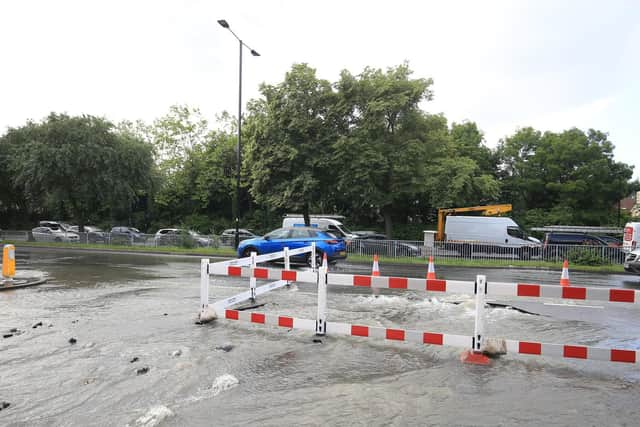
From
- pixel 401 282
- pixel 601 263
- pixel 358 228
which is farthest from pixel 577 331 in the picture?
pixel 358 228

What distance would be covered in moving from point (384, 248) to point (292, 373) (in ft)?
60.6

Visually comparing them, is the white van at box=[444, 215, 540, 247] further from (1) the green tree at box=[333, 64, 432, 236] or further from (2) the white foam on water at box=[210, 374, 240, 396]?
(2) the white foam on water at box=[210, 374, 240, 396]

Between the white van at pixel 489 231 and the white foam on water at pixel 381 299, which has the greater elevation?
the white van at pixel 489 231

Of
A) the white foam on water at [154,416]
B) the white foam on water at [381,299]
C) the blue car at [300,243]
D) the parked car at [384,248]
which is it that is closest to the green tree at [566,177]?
the parked car at [384,248]

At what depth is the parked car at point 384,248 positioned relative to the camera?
75.0 feet

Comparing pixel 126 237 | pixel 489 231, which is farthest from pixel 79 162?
pixel 489 231

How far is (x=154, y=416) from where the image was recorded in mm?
3910

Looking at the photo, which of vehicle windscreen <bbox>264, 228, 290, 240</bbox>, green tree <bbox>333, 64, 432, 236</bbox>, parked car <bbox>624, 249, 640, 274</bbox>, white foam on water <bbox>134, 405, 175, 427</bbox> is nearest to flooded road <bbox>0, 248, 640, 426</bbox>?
white foam on water <bbox>134, 405, 175, 427</bbox>

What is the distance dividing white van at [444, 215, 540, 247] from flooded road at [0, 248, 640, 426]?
70.6 ft

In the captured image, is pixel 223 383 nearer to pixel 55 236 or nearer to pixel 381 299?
pixel 381 299

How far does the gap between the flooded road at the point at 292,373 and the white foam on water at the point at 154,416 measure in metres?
0.01

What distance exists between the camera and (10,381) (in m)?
4.89

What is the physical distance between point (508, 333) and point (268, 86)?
27.1 meters

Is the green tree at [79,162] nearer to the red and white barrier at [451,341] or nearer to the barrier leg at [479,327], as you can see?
the red and white barrier at [451,341]
